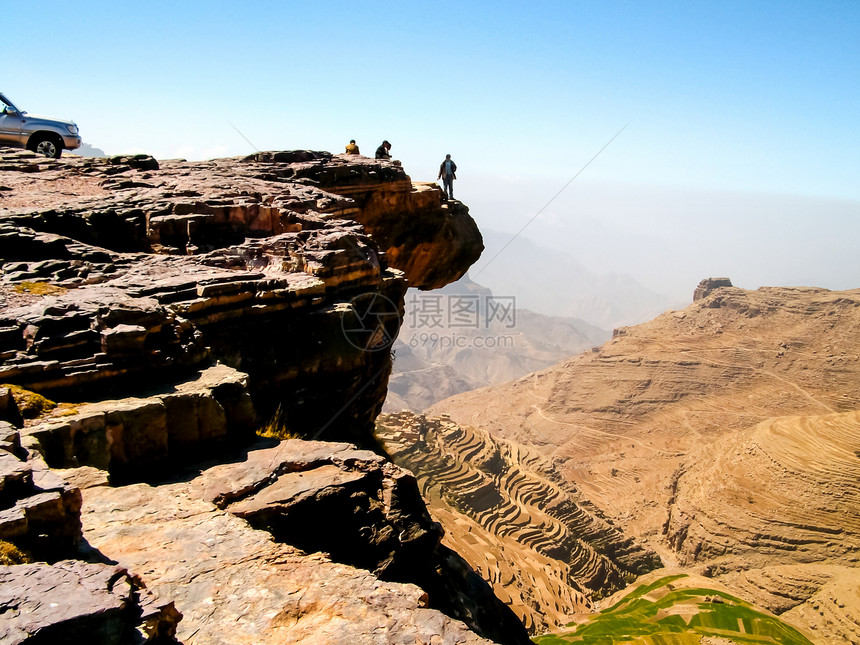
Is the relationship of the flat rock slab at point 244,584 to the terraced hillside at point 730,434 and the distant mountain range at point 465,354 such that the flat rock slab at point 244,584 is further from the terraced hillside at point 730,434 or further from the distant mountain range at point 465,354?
the distant mountain range at point 465,354

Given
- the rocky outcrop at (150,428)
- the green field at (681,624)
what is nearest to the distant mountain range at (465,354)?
the green field at (681,624)

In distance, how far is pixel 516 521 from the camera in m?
31.5

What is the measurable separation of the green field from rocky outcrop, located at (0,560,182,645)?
19.4 meters

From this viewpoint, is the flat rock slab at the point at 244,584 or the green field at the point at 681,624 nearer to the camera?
the flat rock slab at the point at 244,584

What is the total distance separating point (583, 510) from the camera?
34875 mm

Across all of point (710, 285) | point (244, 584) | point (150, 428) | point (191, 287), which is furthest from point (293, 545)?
point (710, 285)

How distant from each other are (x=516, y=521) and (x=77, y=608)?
31203mm

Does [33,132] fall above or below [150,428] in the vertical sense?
→ above

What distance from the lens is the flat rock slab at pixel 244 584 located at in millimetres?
3705

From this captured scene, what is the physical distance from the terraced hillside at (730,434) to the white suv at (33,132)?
35.6 m

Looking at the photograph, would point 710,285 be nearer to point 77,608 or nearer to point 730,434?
point 730,434

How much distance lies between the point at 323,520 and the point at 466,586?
264cm

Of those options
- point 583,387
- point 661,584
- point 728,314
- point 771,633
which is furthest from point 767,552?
point 728,314

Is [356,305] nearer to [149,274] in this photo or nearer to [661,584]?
[149,274]
